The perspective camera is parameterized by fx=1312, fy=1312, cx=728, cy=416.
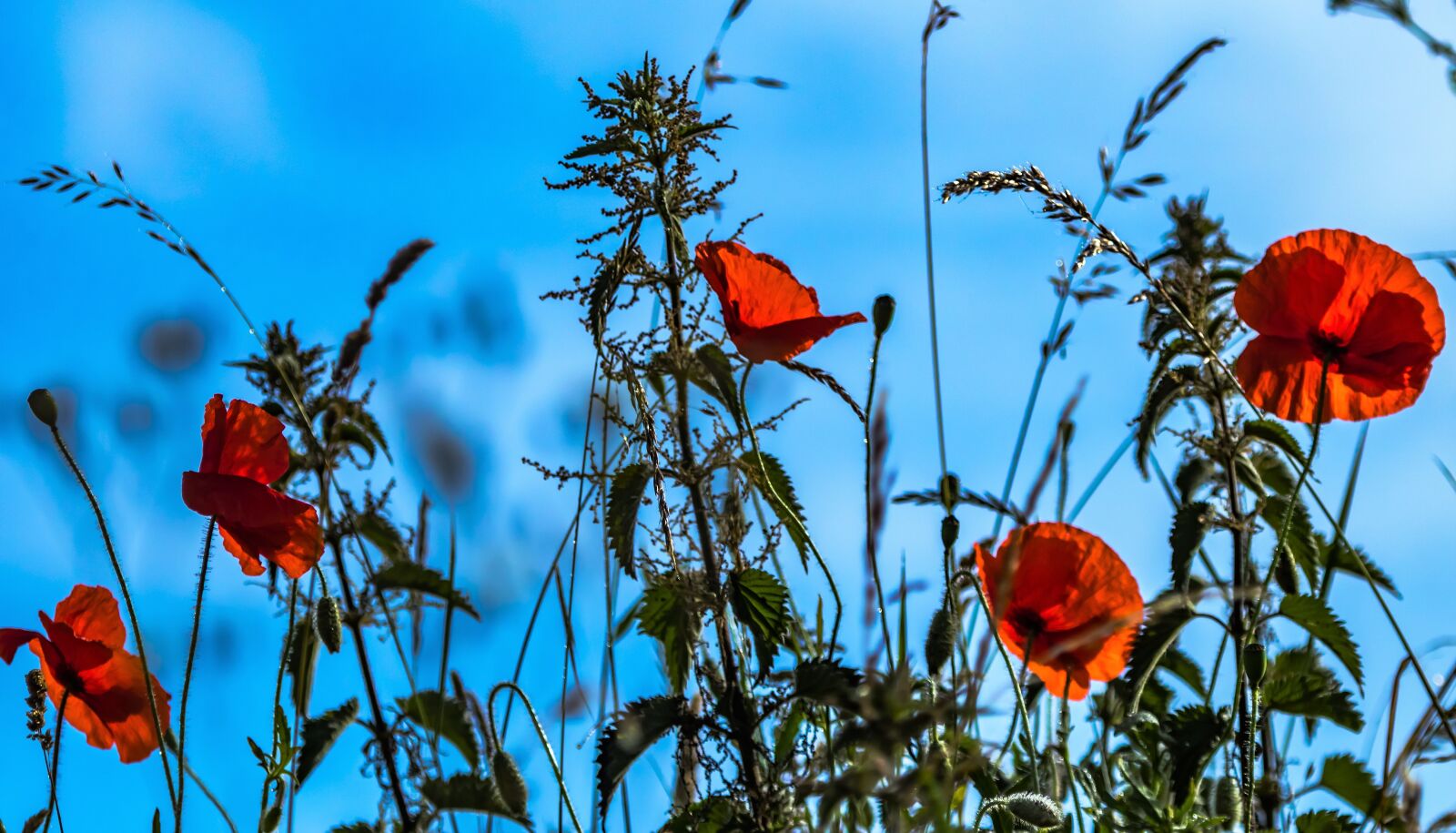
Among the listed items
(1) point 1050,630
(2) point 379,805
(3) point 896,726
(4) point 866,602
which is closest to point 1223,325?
(1) point 1050,630

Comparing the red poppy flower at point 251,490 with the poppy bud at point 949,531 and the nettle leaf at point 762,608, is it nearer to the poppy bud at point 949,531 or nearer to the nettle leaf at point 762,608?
the nettle leaf at point 762,608

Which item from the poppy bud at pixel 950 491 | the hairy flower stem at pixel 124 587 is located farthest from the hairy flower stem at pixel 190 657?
the poppy bud at pixel 950 491

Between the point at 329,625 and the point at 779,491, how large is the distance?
579 millimetres

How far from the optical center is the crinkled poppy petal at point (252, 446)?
163 cm

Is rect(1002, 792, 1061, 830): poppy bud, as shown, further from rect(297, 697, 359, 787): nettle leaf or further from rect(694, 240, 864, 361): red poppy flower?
rect(297, 697, 359, 787): nettle leaf

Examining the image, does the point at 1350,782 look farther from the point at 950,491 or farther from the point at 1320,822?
the point at 950,491

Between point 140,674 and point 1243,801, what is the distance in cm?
149

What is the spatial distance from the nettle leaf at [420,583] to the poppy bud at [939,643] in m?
0.55

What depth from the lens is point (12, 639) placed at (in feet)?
5.78

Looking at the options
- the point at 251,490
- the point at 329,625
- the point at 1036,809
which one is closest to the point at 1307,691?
the point at 1036,809

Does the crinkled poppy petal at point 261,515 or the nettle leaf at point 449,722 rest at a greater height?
the crinkled poppy petal at point 261,515

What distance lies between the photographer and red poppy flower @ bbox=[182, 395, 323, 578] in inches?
62.4

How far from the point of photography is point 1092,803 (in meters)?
1.67

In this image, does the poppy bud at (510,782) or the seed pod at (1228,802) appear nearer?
the poppy bud at (510,782)
